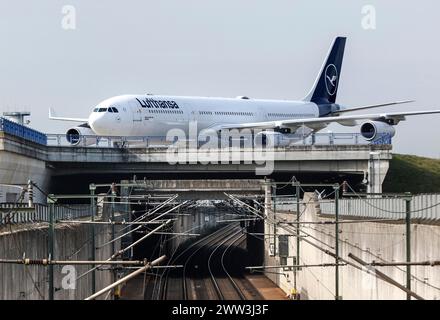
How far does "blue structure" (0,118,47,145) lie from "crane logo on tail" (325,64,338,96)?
4096 centimetres

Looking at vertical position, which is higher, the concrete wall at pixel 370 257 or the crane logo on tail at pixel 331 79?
the crane logo on tail at pixel 331 79

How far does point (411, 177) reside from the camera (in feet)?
258

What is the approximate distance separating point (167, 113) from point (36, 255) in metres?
47.7

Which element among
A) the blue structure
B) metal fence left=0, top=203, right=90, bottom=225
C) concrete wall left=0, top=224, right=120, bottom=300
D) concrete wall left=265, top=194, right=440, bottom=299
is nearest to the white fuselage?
the blue structure

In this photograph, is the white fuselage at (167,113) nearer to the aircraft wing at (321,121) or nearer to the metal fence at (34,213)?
the aircraft wing at (321,121)

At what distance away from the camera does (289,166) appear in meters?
66.3

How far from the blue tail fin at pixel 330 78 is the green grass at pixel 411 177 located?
14.8 metres

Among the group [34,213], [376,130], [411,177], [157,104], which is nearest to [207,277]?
[157,104]

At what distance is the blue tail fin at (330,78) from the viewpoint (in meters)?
98.1

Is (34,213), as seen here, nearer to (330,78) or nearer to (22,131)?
(22,131)

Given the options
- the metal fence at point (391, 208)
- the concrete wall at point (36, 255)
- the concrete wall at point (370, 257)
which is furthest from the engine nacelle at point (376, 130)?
the concrete wall at point (36, 255)

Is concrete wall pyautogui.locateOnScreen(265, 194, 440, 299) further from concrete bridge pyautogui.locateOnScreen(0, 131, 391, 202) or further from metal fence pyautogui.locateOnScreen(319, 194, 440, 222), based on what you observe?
concrete bridge pyautogui.locateOnScreen(0, 131, 391, 202)

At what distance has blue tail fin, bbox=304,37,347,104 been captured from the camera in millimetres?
98062
